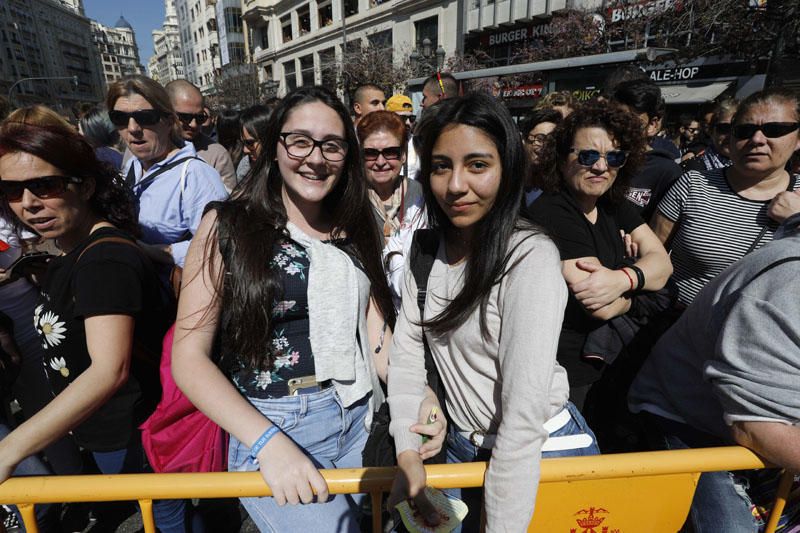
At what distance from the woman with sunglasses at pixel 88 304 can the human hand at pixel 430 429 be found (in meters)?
1.22

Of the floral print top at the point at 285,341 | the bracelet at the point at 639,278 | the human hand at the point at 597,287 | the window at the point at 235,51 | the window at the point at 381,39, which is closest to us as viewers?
the floral print top at the point at 285,341

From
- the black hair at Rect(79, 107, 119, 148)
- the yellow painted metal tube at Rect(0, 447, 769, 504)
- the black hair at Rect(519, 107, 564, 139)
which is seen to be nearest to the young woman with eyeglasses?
the yellow painted metal tube at Rect(0, 447, 769, 504)

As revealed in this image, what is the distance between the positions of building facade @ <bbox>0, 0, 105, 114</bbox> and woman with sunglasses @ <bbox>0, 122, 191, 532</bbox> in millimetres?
79836

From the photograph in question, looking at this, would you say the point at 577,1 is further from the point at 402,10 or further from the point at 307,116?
the point at 307,116

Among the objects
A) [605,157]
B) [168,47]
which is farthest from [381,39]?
[168,47]

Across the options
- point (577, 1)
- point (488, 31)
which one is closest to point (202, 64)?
point (488, 31)

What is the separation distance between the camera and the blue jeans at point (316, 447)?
1.51 meters

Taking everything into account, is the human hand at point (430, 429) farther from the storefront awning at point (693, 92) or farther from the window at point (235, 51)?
the window at point (235, 51)

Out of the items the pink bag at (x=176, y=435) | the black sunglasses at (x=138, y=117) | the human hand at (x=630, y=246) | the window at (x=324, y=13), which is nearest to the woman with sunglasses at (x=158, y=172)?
the black sunglasses at (x=138, y=117)

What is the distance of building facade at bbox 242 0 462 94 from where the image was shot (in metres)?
25.9

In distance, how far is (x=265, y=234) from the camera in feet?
5.31

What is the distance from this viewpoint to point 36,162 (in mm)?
1687

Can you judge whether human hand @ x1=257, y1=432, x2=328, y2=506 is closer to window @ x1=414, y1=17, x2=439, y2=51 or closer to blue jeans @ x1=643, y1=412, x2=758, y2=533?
blue jeans @ x1=643, y1=412, x2=758, y2=533

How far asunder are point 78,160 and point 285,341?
1.27 metres
